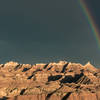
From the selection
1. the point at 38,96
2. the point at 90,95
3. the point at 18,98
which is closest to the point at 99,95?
the point at 90,95

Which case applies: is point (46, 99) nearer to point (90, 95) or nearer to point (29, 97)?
point (29, 97)

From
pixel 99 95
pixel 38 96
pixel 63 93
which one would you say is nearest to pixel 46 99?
pixel 38 96

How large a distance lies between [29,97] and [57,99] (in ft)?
81.6

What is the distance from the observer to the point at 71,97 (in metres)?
183

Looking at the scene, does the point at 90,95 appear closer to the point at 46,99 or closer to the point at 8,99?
the point at 46,99

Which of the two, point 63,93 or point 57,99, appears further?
point 63,93

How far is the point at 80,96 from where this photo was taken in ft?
621

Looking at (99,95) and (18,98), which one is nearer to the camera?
(18,98)

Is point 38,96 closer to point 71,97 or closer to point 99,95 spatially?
point 71,97

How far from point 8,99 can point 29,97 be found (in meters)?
18.1

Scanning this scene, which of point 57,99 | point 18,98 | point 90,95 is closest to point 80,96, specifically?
point 90,95

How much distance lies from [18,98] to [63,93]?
4398 cm

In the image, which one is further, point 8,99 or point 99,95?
point 99,95

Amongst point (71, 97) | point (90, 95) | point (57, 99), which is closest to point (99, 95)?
point (90, 95)
